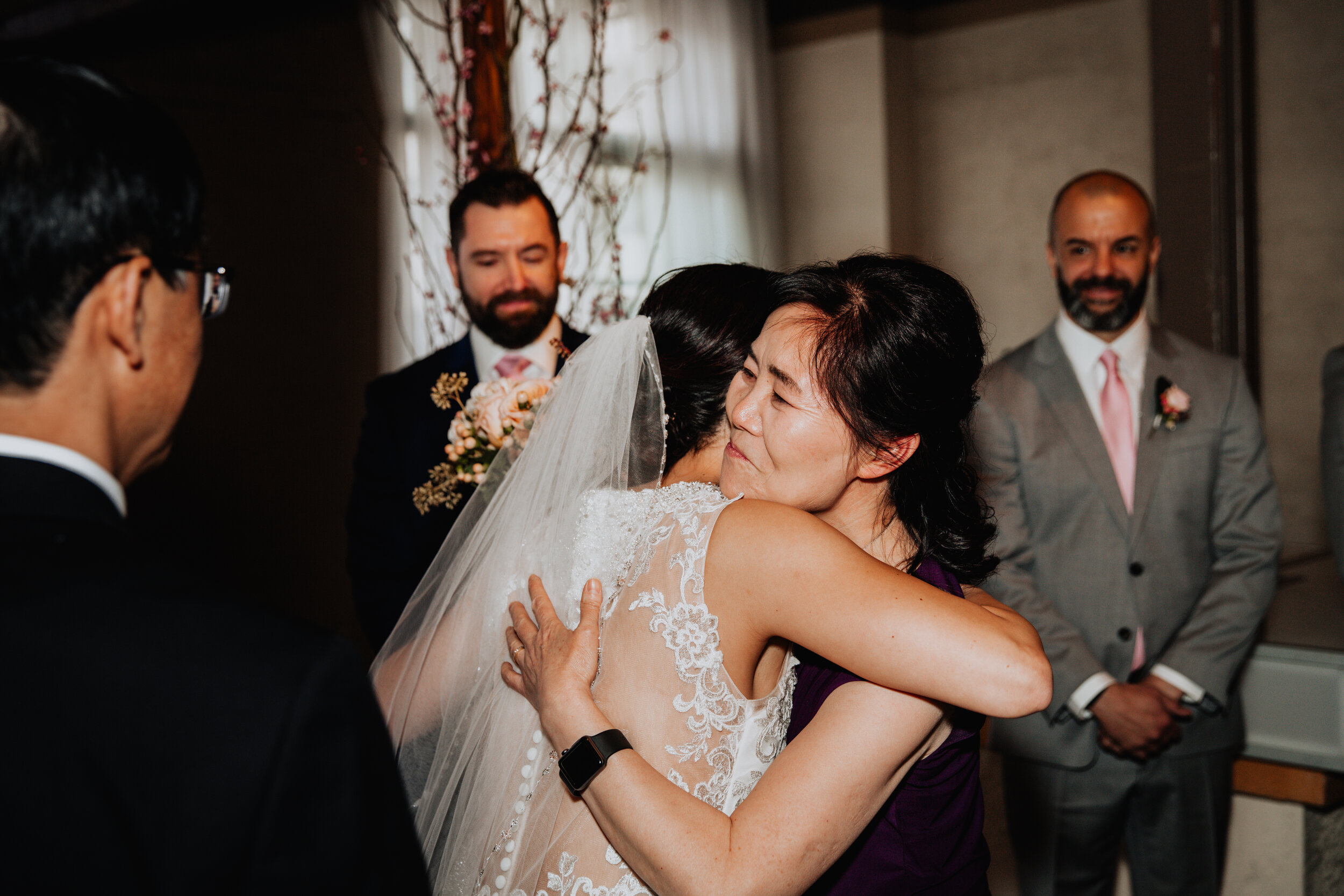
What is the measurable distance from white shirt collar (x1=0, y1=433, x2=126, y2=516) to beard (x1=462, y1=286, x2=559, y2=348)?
2.05 meters

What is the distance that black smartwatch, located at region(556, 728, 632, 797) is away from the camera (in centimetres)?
124

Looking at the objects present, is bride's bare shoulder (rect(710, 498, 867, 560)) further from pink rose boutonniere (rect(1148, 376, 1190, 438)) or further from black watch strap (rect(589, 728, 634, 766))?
pink rose boutonniere (rect(1148, 376, 1190, 438))

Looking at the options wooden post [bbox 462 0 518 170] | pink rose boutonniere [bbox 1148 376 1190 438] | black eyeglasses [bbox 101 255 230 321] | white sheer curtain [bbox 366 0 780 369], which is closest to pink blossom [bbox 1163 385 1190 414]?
pink rose boutonniere [bbox 1148 376 1190 438]

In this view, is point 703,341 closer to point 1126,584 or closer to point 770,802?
point 770,802

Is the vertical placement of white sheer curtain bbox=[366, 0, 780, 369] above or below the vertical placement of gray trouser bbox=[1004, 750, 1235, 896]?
above

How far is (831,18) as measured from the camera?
6.46 metres

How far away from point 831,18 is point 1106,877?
17.5 feet

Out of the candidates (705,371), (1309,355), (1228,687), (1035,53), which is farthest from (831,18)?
(705,371)

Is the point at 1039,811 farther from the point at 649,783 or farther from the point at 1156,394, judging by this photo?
the point at 649,783

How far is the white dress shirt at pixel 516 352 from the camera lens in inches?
111

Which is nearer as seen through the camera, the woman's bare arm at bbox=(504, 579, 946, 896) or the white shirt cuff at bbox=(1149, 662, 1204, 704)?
the woman's bare arm at bbox=(504, 579, 946, 896)

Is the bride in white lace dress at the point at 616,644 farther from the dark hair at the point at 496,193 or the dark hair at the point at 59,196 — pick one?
the dark hair at the point at 496,193

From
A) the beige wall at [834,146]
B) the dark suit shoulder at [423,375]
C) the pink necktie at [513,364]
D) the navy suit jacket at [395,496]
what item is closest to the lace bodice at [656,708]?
the navy suit jacket at [395,496]

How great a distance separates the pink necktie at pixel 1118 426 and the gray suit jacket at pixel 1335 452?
1.52 feet
